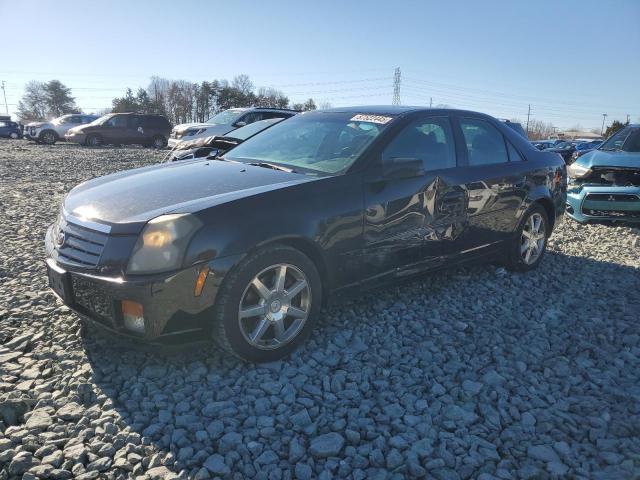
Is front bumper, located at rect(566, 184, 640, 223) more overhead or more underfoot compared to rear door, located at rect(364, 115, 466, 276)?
more underfoot

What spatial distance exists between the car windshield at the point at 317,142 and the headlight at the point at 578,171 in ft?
16.4

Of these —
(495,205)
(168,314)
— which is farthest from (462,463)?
(495,205)

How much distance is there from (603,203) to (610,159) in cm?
70

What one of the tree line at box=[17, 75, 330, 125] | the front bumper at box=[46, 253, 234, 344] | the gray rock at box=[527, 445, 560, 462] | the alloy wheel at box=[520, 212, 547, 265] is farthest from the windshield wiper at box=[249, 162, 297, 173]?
the tree line at box=[17, 75, 330, 125]

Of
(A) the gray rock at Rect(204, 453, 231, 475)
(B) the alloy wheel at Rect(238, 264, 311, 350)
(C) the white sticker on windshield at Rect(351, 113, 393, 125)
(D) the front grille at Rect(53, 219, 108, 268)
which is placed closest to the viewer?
(A) the gray rock at Rect(204, 453, 231, 475)

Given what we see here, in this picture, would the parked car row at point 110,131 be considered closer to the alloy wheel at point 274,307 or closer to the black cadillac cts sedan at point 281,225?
the black cadillac cts sedan at point 281,225

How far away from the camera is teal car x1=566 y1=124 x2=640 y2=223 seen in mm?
6930

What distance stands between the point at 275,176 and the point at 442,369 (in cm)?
165

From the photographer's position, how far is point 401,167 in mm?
3354

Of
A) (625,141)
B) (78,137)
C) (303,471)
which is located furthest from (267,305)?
(78,137)

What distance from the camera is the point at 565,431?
8.00 feet

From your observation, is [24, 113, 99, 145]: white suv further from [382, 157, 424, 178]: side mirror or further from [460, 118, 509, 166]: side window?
[382, 157, 424, 178]: side mirror

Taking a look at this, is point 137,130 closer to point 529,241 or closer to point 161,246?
point 529,241

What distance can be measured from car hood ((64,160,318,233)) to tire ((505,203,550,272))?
2.58 m
